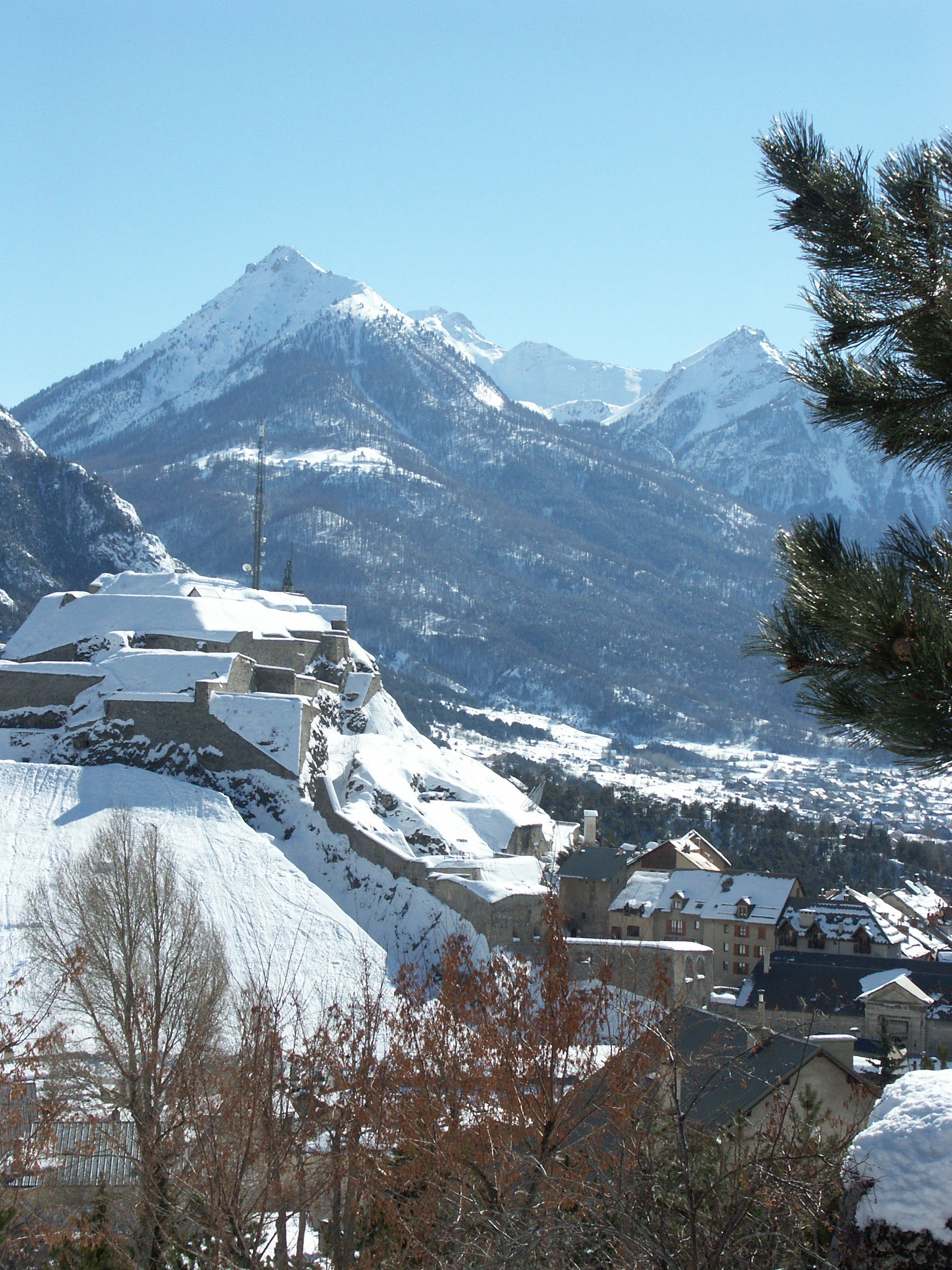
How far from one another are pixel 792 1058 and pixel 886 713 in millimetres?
18075

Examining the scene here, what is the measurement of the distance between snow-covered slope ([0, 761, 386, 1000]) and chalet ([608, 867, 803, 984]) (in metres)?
23.6

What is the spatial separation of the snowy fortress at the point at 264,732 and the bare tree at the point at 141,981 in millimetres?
10807

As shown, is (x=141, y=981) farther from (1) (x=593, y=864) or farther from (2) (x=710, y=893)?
(2) (x=710, y=893)

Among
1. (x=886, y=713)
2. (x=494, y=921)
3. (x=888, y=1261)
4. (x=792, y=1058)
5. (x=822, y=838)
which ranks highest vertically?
(x=886, y=713)

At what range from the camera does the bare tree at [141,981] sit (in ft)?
68.8

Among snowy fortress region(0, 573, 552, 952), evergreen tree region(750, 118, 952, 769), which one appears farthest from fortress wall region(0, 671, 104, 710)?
evergreen tree region(750, 118, 952, 769)

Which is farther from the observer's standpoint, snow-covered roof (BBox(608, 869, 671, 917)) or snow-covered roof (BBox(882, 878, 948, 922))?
snow-covered roof (BBox(882, 878, 948, 922))

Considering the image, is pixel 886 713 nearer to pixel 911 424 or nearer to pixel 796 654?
pixel 796 654

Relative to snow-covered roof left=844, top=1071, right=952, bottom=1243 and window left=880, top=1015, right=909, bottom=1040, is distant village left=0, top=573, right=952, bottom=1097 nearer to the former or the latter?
window left=880, top=1015, right=909, bottom=1040

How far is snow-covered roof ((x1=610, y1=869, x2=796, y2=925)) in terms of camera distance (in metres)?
67.8

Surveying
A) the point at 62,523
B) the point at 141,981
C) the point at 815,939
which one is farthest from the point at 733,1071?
the point at 62,523

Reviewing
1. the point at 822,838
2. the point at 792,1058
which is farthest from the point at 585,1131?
the point at 822,838

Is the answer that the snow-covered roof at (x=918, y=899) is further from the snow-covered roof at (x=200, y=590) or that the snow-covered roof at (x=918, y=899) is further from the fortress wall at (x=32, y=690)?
the fortress wall at (x=32, y=690)

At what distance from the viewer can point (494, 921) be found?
165 feet
